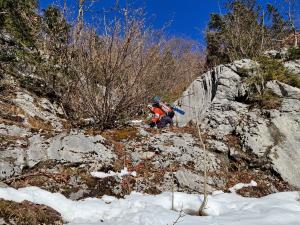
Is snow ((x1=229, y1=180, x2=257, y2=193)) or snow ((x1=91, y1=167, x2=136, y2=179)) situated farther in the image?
snow ((x1=229, y1=180, x2=257, y2=193))

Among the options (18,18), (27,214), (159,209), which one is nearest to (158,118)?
(159,209)

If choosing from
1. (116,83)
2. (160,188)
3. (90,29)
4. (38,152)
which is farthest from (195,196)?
(90,29)

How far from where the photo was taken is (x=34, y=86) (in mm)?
7789

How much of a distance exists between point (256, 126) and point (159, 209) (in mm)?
2764

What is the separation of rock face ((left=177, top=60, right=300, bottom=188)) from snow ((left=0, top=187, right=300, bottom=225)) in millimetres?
983

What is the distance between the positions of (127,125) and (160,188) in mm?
2143

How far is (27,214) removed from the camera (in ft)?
10.9

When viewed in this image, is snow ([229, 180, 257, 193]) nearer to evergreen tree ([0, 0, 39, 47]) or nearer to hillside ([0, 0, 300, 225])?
hillside ([0, 0, 300, 225])

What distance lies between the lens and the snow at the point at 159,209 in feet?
11.6

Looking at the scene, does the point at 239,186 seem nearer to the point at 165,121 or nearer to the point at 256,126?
the point at 256,126

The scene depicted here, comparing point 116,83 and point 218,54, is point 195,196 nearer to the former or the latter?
point 116,83

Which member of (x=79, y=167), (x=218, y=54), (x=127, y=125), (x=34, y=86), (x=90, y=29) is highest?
(x=218, y=54)

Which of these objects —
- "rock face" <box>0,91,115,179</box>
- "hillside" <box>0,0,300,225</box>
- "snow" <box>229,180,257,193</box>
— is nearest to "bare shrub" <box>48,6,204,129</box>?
"hillside" <box>0,0,300,225</box>

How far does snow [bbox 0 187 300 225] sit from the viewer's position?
11.6 ft
